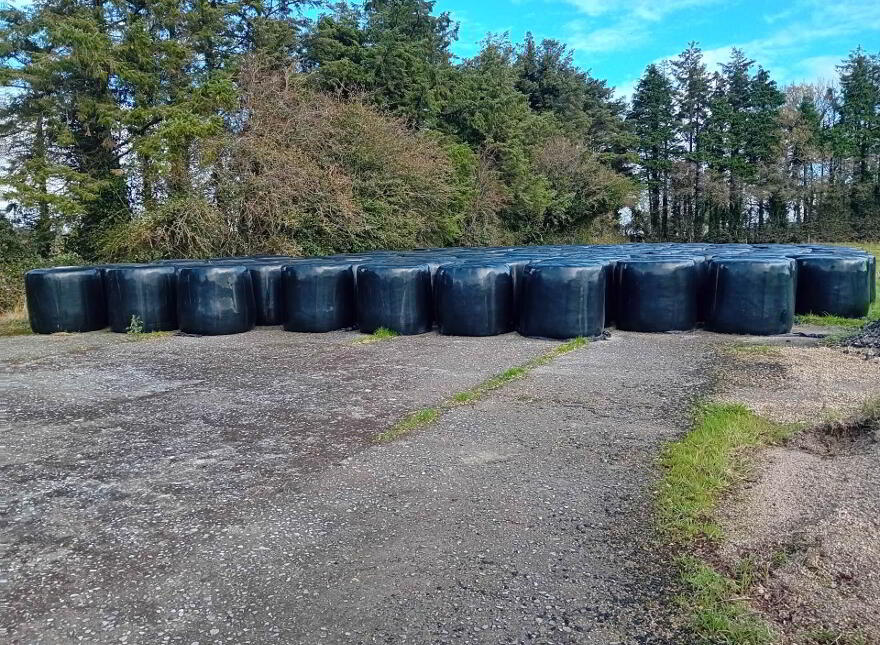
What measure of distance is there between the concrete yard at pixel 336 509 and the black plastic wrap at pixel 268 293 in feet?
9.83

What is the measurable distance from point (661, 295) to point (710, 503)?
16.1ft

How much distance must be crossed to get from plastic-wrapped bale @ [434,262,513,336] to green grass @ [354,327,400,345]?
2.19 feet

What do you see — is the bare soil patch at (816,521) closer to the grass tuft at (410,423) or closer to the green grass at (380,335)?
the grass tuft at (410,423)

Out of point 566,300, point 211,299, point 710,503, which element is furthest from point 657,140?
point 710,503

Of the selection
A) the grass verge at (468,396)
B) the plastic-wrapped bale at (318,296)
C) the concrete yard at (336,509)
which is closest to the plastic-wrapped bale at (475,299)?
the grass verge at (468,396)

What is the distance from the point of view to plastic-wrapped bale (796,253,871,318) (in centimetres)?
802

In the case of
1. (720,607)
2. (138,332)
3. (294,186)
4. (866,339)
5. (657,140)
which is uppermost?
(657,140)

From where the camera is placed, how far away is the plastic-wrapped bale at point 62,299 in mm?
8523

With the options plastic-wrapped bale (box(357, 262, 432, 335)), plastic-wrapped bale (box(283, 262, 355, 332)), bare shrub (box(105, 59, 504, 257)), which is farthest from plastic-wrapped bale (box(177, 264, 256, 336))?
bare shrub (box(105, 59, 504, 257))

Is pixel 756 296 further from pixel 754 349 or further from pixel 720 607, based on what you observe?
pixel 720 607

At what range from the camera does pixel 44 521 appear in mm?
2922

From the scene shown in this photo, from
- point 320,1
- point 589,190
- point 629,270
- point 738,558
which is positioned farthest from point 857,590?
point 589,190

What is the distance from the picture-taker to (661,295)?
24.3 ft

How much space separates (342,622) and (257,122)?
1453cm
